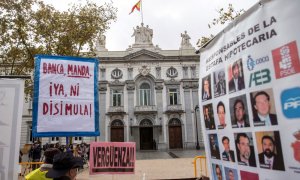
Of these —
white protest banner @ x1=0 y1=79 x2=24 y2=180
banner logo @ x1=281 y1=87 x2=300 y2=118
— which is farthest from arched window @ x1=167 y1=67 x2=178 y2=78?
banner logo @ x1=281 y1=87 x2=300 y2=118

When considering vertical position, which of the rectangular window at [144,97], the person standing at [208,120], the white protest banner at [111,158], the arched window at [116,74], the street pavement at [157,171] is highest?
the arched window at [116,74]

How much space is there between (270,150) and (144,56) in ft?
103

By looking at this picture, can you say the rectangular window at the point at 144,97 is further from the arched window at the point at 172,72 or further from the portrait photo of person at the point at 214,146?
the portrait photo of person at the point at 214,146

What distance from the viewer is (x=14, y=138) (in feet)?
14.9

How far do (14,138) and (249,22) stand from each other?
4.28 meters

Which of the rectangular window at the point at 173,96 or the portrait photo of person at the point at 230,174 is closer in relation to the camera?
the portrait photo of person at the point at 230,174

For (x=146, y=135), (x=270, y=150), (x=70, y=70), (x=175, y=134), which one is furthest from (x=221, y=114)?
(x=146, y=135)

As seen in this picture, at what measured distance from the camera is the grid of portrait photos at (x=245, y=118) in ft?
5.97

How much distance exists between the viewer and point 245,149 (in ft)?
7.00

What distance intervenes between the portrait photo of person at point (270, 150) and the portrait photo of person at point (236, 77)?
434 mm

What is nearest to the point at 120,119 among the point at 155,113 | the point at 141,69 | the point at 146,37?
the point at 155,113

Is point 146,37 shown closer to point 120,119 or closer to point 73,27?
point 120,119

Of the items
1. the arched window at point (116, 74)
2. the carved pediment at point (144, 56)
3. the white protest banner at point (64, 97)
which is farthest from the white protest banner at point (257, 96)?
the carved pediment at point (144, 56)

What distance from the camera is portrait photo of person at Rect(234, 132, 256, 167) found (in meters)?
2.06
